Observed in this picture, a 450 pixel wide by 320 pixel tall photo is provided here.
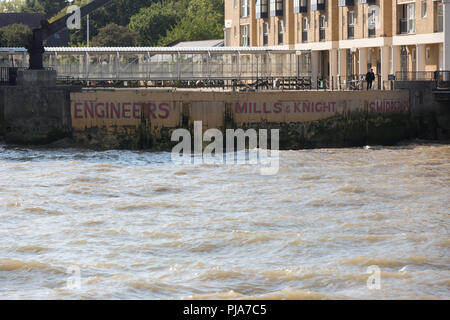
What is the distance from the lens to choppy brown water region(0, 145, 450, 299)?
15.4 metres

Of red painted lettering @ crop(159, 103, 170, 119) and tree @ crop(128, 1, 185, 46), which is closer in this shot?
red painted lettering @ crop(159, 103, 170, 119)

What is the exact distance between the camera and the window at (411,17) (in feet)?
166

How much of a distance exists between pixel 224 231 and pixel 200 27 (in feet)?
267

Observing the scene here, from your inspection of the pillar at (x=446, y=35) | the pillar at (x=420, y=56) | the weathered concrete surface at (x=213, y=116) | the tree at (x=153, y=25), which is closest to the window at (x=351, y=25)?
the pillar at (x=420, y=56)

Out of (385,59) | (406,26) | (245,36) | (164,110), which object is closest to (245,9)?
(245,36)

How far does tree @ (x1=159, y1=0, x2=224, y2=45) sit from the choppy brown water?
6741 cm

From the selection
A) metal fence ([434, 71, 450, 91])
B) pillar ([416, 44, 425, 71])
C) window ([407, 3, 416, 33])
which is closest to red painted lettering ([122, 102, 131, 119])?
metal fence ([434, 71, 450, 91])

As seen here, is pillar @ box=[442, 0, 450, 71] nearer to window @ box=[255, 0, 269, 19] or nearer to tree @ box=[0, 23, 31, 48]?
window @ box=[255, 0, 269, 19]

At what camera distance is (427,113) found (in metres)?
41.0

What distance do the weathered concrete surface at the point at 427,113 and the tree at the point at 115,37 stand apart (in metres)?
60.4

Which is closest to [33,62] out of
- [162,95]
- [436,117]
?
[162,95]

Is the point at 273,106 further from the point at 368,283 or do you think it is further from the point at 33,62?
the point at 368,283

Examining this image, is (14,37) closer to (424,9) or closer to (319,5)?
(319,5)

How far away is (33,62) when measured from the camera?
40188 mm
